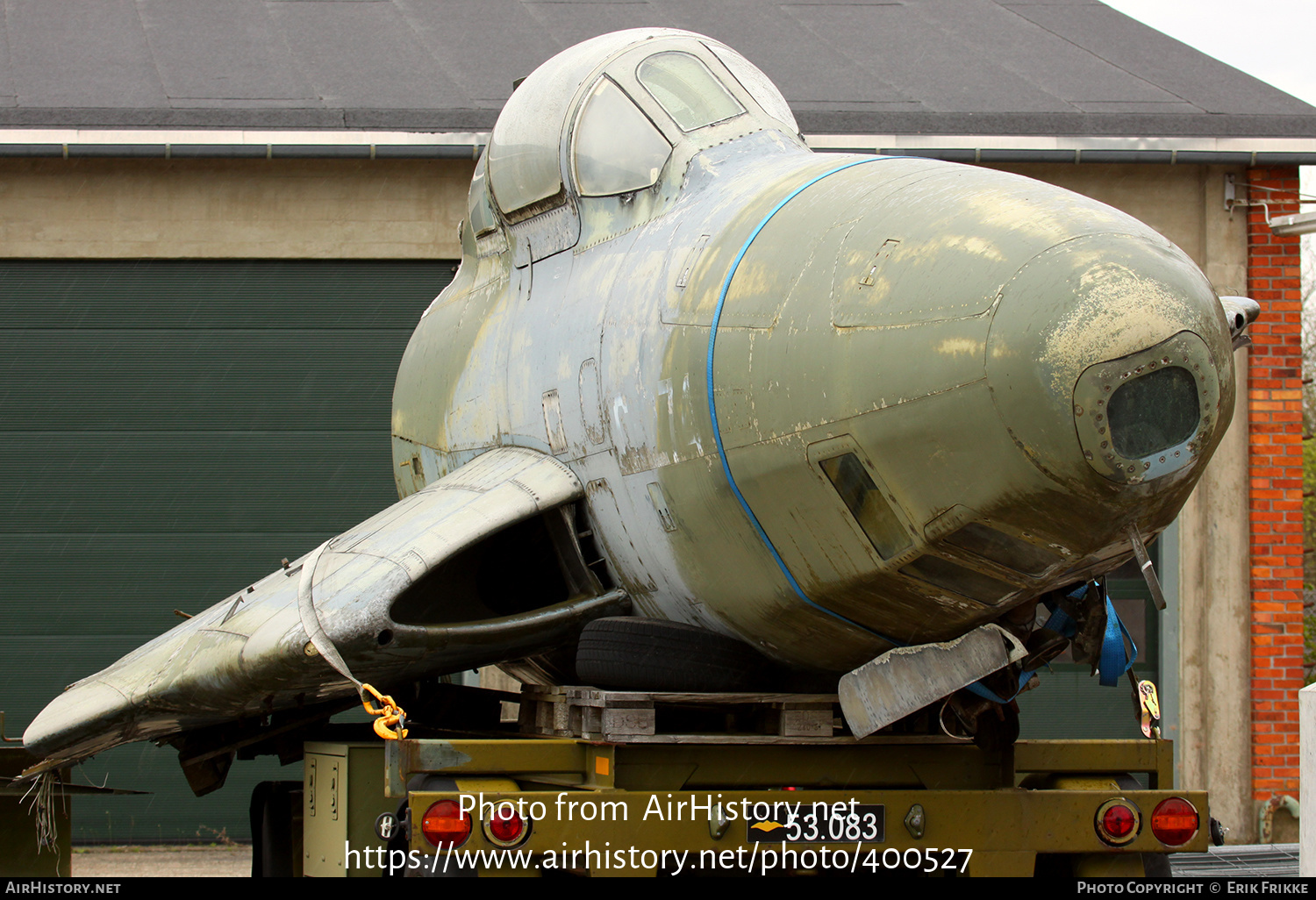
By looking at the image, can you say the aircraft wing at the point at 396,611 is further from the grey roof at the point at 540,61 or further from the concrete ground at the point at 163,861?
the grey roof at the point at 540,61

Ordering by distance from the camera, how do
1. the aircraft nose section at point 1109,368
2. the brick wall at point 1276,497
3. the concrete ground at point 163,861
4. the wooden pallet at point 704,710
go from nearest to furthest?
the aircraft nose section at point 1109,368, the wooden pallet at point 704,710, the concrete ground at point 163,861, the brick wall at point 1276,497

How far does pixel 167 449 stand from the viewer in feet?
37.0

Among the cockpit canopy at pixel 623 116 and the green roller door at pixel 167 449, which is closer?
the cockpit canopy at pixel 623 116

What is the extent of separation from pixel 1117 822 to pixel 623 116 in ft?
10.8

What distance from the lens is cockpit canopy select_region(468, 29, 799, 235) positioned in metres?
5.51

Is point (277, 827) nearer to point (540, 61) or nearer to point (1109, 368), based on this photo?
point (1109, 368)

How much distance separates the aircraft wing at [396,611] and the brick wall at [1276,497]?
7.77 m

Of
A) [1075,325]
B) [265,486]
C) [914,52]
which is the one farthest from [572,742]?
[914,52]

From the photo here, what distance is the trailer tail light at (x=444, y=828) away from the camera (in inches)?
182


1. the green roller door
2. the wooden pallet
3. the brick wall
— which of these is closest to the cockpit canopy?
the wooden pallet

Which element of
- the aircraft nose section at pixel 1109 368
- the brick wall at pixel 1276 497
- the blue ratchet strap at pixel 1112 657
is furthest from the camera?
the brick wall at pixel 1276 497

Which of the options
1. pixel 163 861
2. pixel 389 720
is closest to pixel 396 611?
pixel 389 720

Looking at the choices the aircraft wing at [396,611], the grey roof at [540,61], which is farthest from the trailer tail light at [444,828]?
the grey roof at [540,61]

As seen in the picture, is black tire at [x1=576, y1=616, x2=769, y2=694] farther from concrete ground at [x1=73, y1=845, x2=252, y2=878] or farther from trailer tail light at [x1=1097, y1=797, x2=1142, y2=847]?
concrete ground at [x1=73, y1=845, x2=252, y2=878]
